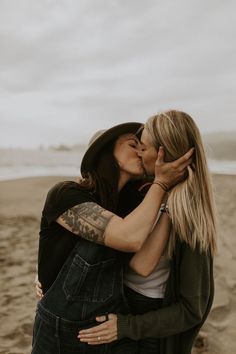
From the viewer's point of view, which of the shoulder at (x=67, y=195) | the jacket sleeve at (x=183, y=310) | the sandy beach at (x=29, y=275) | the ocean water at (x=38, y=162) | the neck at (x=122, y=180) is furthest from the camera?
the ocean water at (x=38, y=162)

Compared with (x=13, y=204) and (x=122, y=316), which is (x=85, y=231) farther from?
(x=13, y=204)

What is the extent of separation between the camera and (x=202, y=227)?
1947 millimetres

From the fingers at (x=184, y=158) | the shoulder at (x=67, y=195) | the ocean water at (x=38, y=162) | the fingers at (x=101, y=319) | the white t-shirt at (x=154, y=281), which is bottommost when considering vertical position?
the ocean water at (x=38, y=162)

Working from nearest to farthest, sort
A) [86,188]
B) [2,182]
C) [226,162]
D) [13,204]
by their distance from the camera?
[86,188]
[13,204]
[2,182]
[226,162]

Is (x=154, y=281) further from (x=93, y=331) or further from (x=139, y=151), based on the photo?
(x=139, y=151)

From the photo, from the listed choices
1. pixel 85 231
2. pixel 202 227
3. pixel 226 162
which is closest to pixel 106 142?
pixel 85 231

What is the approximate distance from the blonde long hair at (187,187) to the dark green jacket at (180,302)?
51mm

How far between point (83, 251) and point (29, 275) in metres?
3.85

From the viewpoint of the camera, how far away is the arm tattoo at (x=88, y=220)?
1.96m

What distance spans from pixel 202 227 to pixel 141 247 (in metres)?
0.26

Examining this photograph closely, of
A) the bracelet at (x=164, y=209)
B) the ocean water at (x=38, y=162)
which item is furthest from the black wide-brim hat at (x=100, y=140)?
the ocean water at (x=38, y=162)

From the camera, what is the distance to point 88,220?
198 cm

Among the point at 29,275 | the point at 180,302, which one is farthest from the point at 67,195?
the point at 29,275

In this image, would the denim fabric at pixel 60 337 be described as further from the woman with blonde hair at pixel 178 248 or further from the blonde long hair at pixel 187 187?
the blonde long hair at pixel 187 187
